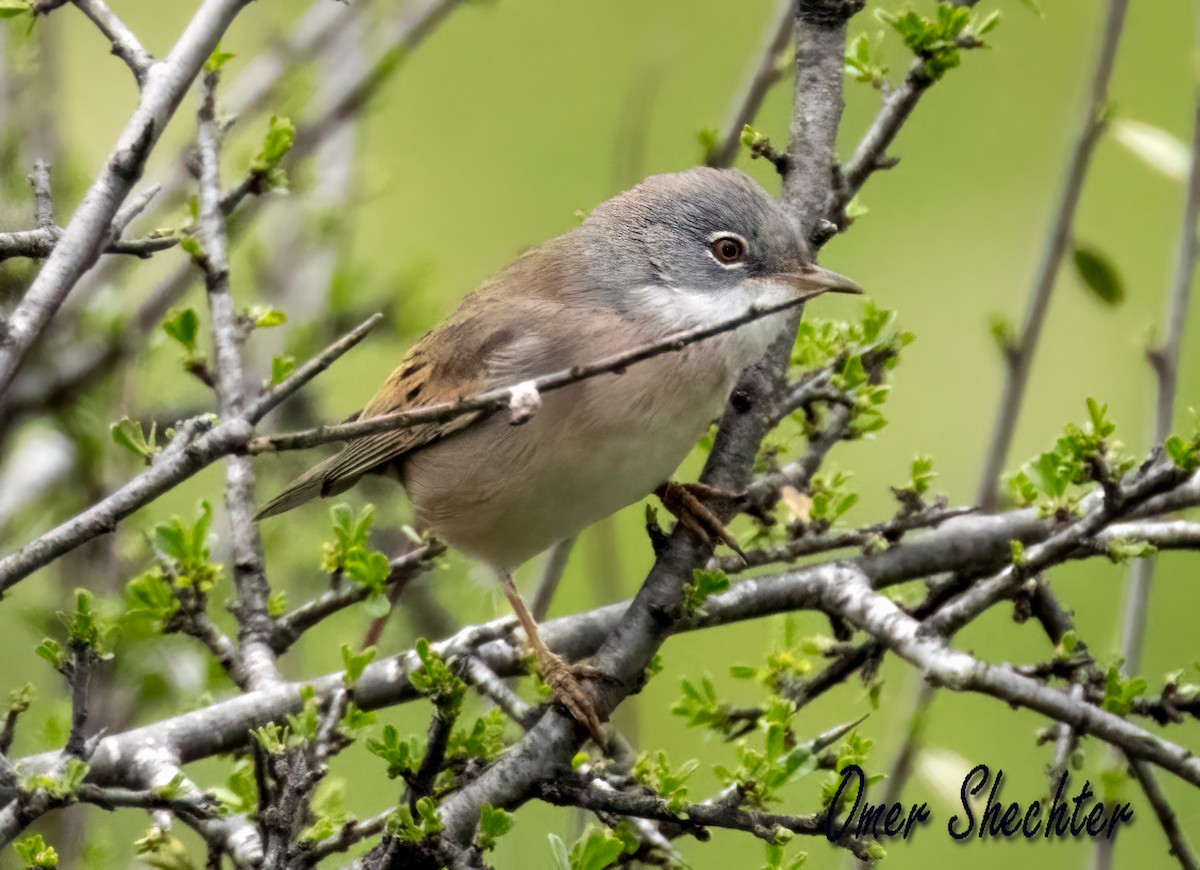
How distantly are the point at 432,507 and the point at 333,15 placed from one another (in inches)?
69.5

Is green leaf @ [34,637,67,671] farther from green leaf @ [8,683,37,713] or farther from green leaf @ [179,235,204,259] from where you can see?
green leaf @ [179,235,204,259]

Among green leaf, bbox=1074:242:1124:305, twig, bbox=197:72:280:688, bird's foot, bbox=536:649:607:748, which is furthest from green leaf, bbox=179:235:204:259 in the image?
green leaf, bbox=1074:242:1124:305

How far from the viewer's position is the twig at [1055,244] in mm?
3332

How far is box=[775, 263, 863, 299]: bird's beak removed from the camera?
3.28 meters

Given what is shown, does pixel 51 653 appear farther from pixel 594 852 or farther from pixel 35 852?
pixel 594 852

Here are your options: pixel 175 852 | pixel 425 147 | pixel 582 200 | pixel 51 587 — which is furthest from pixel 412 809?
pixel 425 147

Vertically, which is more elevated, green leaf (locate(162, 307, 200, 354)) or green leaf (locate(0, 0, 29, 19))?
green leaf (locate(0, 0, 29, 19))

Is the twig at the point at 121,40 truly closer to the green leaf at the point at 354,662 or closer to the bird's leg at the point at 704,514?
the green leaf at the point at 354,662

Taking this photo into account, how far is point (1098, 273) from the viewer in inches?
138

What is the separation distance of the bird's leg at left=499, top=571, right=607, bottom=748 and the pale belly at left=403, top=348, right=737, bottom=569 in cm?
24

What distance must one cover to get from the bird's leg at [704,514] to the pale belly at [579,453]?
172mm

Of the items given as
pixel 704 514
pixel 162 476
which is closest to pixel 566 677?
pixel 704 514

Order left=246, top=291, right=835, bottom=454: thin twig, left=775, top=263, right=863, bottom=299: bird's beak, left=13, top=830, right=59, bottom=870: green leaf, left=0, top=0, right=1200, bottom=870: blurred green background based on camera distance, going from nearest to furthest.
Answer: left=246, top=291, right=835, bottom=454: thin twig
left=13, top=830, right=59, bottom=870: green leaf
left=775, top=263, right=863, bottom=299: bird's beak
left=0, top=0, right=1200, bottom=870: blurred green background

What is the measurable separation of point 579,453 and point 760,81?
121 centimetres
